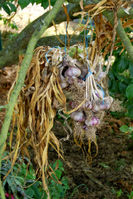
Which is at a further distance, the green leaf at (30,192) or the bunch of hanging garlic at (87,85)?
the green leaf at (30,192)

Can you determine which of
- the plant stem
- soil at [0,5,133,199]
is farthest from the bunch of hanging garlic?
soil at [0,5,133,199]

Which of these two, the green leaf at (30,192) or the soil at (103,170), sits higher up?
the green leaf at (30,192)

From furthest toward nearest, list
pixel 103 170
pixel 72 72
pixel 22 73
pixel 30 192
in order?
pixel 103 170 < pixel 30 192 < pixel 72 72 < pixel 22 73

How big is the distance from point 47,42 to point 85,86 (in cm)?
106

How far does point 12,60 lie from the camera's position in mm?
1902

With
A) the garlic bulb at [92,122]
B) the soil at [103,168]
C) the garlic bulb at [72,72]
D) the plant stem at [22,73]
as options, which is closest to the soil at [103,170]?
the soil at [103,168]

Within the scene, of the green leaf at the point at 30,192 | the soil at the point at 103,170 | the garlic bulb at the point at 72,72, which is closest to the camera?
the garlic bulb at the point at 72,72

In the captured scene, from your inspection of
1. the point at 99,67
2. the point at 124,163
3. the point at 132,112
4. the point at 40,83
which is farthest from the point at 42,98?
the point at 124,163

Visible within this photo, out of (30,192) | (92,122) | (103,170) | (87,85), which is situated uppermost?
(87,85)

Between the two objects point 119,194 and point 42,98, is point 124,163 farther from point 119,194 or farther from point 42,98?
point 42,98

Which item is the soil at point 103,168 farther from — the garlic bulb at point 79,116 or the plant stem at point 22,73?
the plant stem at point 22,73

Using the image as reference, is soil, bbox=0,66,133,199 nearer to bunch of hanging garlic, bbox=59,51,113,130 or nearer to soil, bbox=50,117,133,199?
soil, bbox=50,117,133,199

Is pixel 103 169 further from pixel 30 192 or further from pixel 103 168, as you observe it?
pixel 30 192

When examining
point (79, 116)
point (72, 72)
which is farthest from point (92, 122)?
point (72, 72)
